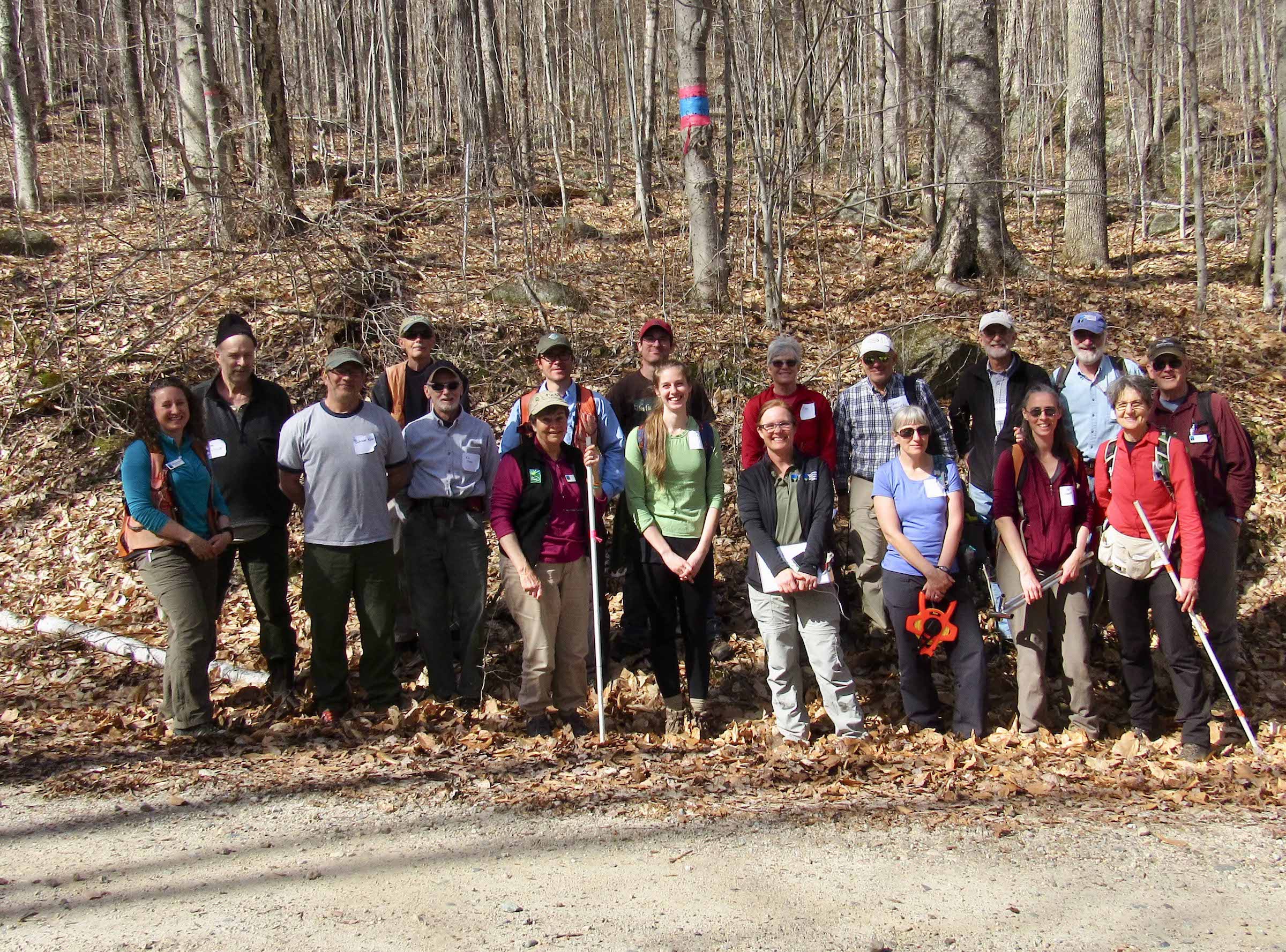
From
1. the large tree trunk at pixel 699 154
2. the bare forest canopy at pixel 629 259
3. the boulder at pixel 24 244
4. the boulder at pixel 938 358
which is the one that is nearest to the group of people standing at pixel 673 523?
the bare forest canopy at pixel 629 259

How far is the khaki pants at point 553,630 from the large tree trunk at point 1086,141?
9064 mm

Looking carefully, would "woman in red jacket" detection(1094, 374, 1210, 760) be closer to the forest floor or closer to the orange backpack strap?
the forest floor

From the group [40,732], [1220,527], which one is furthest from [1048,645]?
[40,732]

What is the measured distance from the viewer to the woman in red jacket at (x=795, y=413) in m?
6.13

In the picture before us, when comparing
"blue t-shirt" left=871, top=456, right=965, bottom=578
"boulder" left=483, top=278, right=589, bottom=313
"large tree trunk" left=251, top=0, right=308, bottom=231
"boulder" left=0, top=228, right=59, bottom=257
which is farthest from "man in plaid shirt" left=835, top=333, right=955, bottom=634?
"boulder" left=0, top=228, right=59, bottom=257

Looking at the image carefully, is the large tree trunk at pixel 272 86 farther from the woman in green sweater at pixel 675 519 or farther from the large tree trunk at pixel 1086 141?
the large tree trunk at pixel 1086 141

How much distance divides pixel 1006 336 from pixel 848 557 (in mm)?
2227

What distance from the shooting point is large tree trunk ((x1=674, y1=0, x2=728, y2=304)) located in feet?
32.2

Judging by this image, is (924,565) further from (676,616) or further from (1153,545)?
(676,616)

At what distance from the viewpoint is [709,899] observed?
381 centimetres

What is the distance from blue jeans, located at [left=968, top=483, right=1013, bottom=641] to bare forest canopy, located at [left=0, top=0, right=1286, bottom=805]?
61cm

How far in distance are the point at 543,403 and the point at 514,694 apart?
215 centimetres

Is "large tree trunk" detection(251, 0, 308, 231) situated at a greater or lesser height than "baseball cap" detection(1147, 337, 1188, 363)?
greater

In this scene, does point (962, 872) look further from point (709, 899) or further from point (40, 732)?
point (40, 732)
